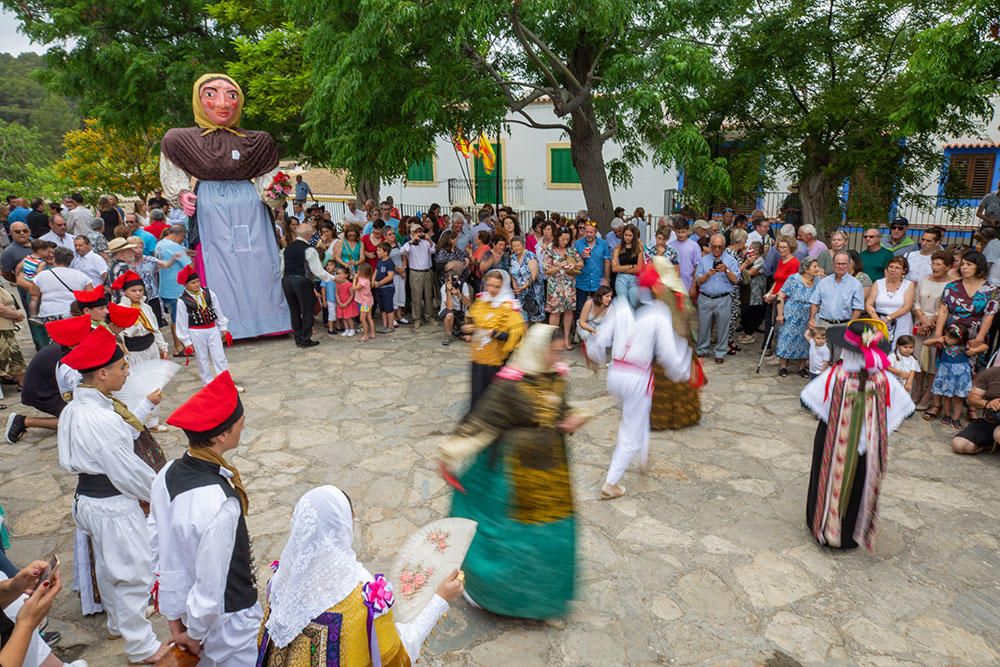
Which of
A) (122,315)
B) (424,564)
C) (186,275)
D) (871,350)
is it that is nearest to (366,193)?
(186,275)

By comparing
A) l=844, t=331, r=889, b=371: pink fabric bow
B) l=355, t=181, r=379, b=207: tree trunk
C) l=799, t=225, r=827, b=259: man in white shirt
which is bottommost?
l=844, t=331, r=889, b=371: pink fabric bow

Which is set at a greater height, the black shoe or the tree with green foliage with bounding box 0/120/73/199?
the tree with green foliage with bounding box 0/120/73/199

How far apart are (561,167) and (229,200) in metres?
15.0

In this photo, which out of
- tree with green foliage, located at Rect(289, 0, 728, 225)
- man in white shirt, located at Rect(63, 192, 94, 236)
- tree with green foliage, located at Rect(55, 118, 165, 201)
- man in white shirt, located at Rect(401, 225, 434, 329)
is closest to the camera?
tree with green foliage, located at Rect(289, 0, 728, 225)

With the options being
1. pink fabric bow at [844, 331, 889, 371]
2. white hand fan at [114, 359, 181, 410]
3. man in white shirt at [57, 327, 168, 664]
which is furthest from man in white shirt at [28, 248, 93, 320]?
pink fabric bow at [844, 331, 889, 371]

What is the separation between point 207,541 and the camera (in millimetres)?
2818

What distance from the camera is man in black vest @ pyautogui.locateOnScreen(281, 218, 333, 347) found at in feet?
32.9

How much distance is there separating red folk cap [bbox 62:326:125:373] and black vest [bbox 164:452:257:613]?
1.16m

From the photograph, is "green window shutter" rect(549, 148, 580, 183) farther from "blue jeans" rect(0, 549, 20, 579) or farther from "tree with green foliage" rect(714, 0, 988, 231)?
"blue jeans" rect(0, 549, 20, 579)

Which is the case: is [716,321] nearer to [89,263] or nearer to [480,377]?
[480,377]

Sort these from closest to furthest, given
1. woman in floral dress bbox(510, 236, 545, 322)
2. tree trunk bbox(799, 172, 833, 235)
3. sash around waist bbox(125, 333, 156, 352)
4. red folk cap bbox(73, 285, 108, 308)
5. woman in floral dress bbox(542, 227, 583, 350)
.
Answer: red folk cap bbox(73, 285, 108, 308) < sash around waist bbox(125, 333, 156, 352) < woman in floral dress bbox(510, 236, 545, 322) < woman in floral dress bbox(542, 227, 583, 350) < tree trunk bbox(799, 172, 833, 235)

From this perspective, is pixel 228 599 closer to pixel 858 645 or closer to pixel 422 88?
pixel 858 645

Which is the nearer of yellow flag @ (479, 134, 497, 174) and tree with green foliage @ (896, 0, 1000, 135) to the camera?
tree with green foliage @ (896, 0, 1000, 135)

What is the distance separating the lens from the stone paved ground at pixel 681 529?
4105 millimetres
